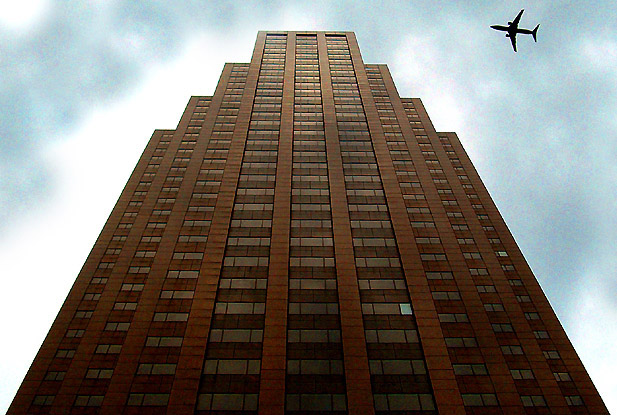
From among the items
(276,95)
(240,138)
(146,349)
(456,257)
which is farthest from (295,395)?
(276,95)

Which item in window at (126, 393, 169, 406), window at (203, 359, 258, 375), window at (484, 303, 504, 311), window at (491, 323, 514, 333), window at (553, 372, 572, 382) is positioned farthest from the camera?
window at (484, 303, 504, 311)

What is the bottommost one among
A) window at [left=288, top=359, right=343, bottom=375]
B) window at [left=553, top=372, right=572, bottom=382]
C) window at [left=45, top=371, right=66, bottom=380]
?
window at [left=288, top=359, right=343, bottom=375]

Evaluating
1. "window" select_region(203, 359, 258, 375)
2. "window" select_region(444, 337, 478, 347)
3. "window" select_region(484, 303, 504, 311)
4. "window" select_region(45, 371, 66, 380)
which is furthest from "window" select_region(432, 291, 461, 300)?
"window" select_region(45, 371, 66, 380)

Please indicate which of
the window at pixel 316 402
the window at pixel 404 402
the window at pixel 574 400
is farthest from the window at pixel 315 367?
the window at pixel 574 400

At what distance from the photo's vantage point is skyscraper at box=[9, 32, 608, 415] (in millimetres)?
35219

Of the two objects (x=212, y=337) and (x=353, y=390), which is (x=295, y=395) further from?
(x=212, y=337)

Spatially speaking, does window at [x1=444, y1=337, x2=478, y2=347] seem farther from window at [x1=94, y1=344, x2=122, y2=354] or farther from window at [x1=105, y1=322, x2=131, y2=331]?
window at [x1=105, y1=322, x2=131, y2=331]

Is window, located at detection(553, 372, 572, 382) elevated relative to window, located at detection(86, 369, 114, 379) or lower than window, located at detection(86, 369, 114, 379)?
elevated

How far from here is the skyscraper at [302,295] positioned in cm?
3522

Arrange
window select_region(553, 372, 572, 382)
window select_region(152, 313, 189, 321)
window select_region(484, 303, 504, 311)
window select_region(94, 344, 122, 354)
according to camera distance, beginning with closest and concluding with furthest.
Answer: window select_region(94, 344, 122, 354) < window select_region(152, 313, 189, 321) < window select_region(553, 372, 572, 382) < window select_region(484, 303, 504, 311)

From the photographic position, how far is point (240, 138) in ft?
210

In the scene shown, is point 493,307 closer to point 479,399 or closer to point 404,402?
point 479,399

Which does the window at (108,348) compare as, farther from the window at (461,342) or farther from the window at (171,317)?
the window at (461,342)

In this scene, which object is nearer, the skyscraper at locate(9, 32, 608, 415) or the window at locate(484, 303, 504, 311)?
the skyscraper at locate(9, 32, 608, 415)
